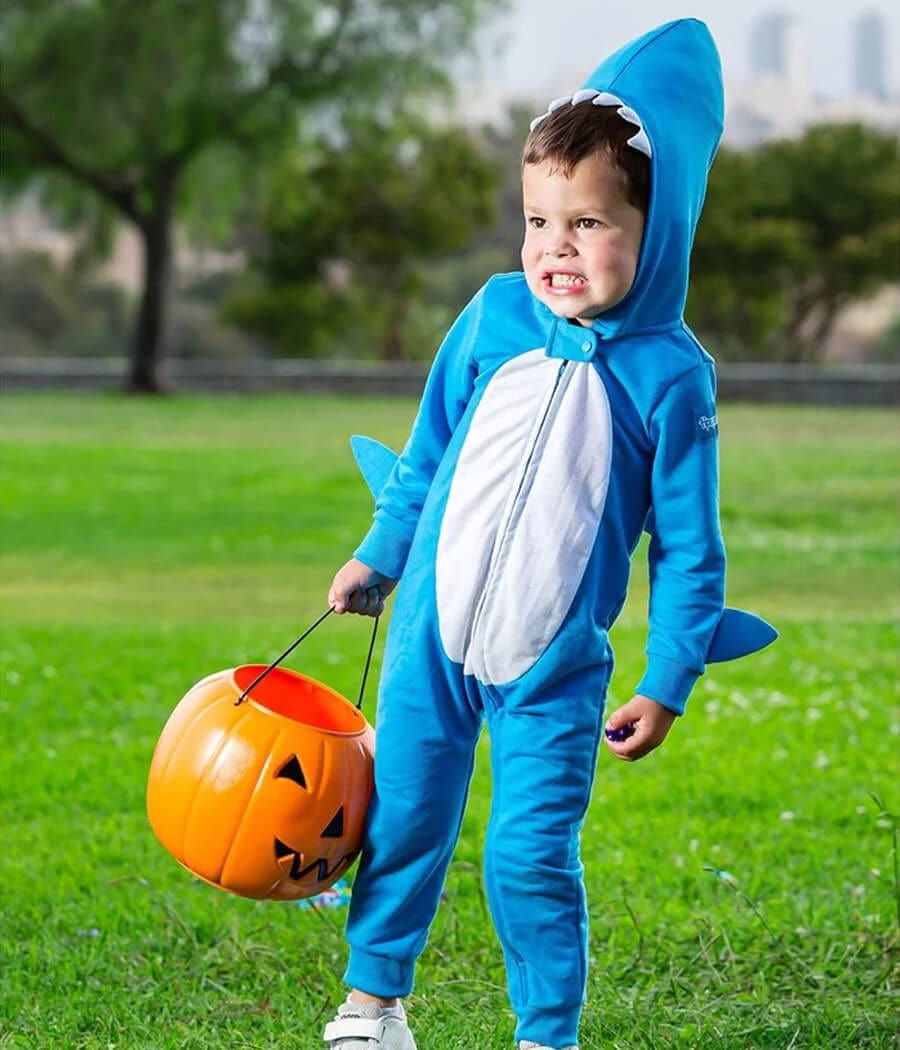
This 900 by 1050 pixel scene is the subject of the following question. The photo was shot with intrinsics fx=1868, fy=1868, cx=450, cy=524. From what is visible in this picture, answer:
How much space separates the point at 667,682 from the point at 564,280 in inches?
25.5

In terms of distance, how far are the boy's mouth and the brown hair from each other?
0.46 feet

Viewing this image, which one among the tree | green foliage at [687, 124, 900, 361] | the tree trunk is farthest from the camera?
green foliage at [687, 124, 900, 361]

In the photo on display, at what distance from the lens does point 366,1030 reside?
3.08m

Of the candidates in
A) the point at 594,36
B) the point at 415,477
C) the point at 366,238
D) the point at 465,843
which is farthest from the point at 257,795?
the point at 594,36

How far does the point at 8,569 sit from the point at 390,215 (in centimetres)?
3272

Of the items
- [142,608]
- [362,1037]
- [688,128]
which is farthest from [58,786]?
[142,608]

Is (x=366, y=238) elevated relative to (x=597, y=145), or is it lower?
lower

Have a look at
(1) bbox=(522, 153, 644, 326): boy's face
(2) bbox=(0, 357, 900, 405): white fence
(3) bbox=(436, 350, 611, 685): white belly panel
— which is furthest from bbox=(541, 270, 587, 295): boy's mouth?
(2) bbox=(0, 357, 900, 405): white fence

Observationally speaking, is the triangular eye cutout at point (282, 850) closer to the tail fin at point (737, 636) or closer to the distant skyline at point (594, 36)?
the tail fin at point (737, 636)

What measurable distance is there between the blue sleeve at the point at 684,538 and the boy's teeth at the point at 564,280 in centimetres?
22

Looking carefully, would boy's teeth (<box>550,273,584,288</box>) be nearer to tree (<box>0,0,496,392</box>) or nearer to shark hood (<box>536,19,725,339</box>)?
shark hood (<box>536,19,725,339</box>)

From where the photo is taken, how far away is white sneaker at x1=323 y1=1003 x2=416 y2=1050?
3.08 m

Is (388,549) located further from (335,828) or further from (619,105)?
(619,105)

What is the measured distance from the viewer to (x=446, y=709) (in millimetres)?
2984
